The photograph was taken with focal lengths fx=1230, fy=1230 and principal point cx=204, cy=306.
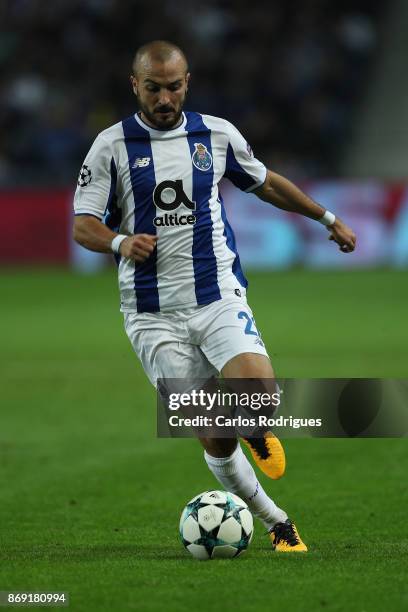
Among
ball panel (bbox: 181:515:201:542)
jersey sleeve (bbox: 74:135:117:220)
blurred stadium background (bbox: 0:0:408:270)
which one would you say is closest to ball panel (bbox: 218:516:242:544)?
ball panel (bbox: 181:515:201:542)

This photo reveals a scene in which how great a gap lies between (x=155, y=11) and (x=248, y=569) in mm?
22944

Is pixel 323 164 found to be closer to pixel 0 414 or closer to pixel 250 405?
pixel 0 414

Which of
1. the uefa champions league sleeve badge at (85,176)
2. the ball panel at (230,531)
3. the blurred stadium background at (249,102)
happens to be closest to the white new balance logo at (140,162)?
the uefa champions league sleeve badge at (85,176)

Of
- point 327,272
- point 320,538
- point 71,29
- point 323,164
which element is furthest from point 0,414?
point 71,29

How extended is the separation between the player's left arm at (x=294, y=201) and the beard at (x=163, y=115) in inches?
24.3

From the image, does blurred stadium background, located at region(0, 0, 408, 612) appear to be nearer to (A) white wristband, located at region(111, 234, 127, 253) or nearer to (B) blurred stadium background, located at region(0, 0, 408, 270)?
(B) blurred stadium background, located at region(0, 0, 408, 270)

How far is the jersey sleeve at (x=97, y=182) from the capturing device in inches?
231

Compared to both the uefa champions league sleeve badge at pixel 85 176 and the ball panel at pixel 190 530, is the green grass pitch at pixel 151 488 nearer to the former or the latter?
the ball panel at pixel 190 530

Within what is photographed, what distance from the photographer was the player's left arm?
6320 millimetres

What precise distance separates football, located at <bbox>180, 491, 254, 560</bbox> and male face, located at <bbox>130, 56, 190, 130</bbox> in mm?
1871

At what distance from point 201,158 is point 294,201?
59 centimetres

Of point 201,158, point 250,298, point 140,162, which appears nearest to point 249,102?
point 250,298

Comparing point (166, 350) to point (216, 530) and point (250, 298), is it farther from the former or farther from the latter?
point (250, 298)

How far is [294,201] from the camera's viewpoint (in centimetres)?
633
